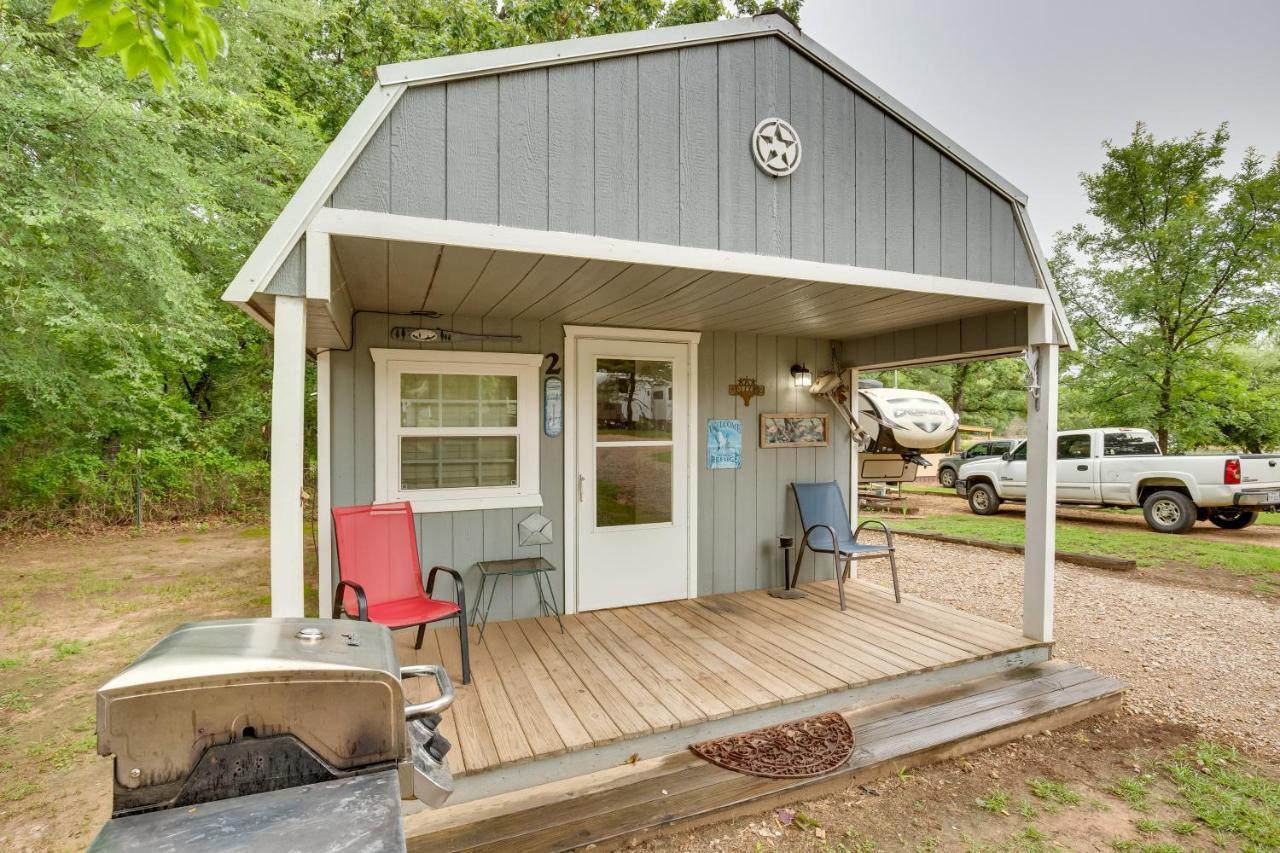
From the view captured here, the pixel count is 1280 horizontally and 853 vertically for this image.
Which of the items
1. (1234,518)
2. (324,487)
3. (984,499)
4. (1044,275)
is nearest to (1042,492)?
(1044,275)

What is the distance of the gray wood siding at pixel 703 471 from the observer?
3.56 metres

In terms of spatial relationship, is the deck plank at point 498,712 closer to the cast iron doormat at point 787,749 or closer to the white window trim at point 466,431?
the cast iron doormat at point 787,749

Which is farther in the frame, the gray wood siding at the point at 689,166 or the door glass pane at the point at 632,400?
the door glass pane at the point at 632,400

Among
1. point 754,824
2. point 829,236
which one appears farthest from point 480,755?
point 829,236

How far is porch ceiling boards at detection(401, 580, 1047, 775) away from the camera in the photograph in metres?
2.55

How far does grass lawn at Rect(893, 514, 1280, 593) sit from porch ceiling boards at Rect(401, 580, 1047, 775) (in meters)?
3.98

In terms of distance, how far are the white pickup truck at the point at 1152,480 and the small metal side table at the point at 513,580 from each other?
649 centimetres

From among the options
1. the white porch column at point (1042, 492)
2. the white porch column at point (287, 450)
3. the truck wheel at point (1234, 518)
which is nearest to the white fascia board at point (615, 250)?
the white porch column at point (287, 450)

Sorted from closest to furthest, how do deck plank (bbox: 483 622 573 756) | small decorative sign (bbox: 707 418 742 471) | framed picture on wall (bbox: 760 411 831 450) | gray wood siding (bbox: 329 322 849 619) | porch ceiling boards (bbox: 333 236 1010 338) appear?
deck plank (bbox: 483 622 573 756) → porch ceiling boards (bbox: 333 236 1010 338) → gray wood siding (bbox: 329 322 849 619) → small decorative sign (bbox: 707 418 742 471) → framed picture on wall (bbox: 760 411 831 450)

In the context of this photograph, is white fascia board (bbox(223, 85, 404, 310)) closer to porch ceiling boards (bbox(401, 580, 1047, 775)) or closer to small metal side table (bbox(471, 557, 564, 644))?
porch ceiling boards (bbox(401, 580, 1047, 775))

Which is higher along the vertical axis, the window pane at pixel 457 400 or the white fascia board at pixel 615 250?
the white fascia board at pixel 615 250

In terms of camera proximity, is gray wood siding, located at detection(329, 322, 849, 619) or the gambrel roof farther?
gray wood siding, located at detection(329, 322, 849, 619)

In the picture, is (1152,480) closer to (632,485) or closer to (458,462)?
(632,485)

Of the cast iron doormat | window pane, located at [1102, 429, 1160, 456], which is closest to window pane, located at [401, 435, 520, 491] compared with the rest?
the cast iron doormat
